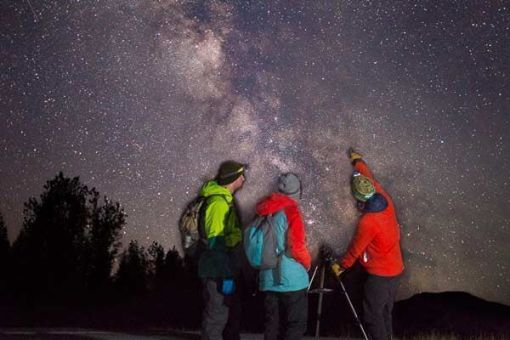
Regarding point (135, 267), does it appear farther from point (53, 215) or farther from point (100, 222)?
point (53, 215)

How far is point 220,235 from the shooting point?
19.7 ft

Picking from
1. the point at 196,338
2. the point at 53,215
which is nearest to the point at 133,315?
the point at 53,215

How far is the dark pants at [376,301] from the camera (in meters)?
6.43

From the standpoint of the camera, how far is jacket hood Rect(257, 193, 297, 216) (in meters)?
5.85

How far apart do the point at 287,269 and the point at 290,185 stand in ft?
2.48

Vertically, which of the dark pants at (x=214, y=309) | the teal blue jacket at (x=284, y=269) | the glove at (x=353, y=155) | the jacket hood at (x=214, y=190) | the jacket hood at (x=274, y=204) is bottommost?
the dark pants at (x=214, y=309)

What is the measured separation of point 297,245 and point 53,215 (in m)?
53.4

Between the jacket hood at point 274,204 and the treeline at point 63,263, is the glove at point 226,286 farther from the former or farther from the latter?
the treeline at point 63,263

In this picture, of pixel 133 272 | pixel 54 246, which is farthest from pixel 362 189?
pixel 133 272

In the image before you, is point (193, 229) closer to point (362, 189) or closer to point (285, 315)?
point (285, 315)

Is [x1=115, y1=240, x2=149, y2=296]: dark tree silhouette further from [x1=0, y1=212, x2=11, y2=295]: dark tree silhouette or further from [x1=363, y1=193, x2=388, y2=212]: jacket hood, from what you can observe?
[x1=363, y1=193, x2=388, y2=212]: jacket hood

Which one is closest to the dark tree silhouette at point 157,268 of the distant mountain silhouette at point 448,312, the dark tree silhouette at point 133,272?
the dark tree silhouette at point 133,272

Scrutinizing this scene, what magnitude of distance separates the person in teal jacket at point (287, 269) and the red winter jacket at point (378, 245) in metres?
0.75

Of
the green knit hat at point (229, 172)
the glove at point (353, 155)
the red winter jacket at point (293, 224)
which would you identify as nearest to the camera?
the red winter jacket at point (293, 224)
